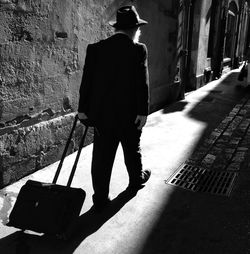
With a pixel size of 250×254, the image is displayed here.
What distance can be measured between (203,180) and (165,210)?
95 centimetres

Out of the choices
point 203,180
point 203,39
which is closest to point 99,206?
point 203,180

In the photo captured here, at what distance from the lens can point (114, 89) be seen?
122 inches

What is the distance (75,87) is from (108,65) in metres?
1.81

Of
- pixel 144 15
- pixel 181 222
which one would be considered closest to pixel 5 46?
pixel 181 222

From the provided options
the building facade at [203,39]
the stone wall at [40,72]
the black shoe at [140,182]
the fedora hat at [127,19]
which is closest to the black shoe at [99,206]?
the black shoe at [140,182]

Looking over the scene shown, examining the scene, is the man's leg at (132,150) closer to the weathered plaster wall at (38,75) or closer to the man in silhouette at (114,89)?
the man in silhouette at (114,89)

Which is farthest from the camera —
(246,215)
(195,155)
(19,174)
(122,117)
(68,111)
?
(195,155)

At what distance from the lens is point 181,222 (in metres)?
3.23

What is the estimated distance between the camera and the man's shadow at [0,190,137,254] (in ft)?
9.05

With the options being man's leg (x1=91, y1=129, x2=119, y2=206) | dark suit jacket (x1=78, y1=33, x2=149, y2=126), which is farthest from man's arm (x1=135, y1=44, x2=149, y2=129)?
man's leg (x1=91, y1=129, x2=119, y2=206)

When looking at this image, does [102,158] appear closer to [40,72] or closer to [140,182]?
[140,182]

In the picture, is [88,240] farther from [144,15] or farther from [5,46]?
[144,15]

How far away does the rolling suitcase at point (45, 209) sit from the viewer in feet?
8.75

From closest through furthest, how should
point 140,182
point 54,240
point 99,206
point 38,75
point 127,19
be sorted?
1. point 54,240
2. point 127,19
3. point 99,206
4. point 140,182
5. point 38,75
